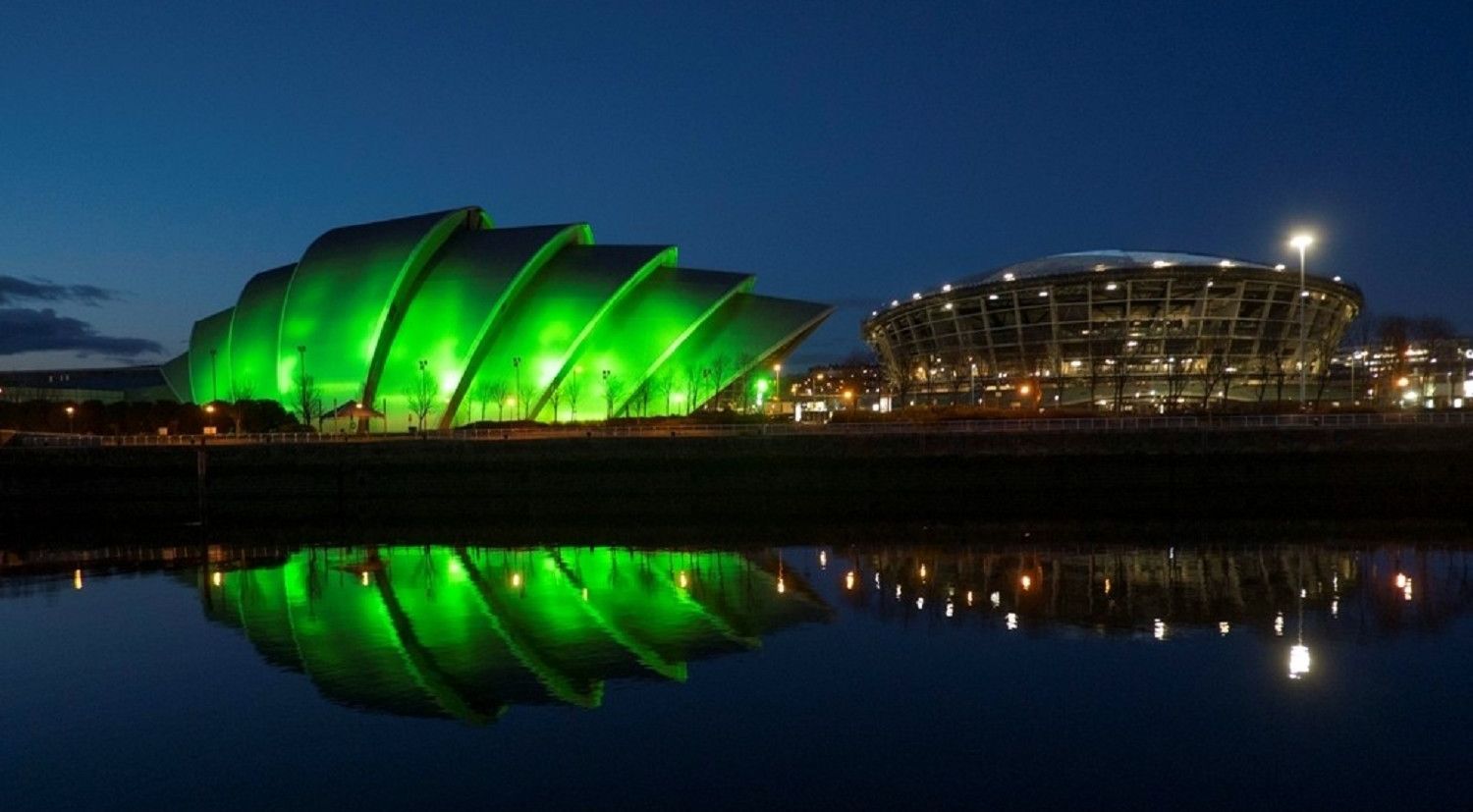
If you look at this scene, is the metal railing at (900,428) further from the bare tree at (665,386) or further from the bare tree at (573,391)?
the bare tree at (665,386)

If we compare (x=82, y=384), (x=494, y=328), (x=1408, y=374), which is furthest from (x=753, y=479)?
(x=82, y=384)

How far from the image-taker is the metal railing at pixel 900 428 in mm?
38469

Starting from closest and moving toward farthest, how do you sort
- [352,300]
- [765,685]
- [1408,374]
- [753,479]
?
[765,685] < [753,479] < [352,300] < [1408,374]

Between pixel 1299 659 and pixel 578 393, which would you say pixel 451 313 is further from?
pixel 1299 659

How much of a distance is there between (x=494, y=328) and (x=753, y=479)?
966 inches

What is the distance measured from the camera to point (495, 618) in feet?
60.8

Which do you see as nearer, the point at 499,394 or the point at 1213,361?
the point at 499,394

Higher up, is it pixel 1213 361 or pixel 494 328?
pixel 494 328

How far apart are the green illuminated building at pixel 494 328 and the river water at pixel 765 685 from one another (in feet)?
112

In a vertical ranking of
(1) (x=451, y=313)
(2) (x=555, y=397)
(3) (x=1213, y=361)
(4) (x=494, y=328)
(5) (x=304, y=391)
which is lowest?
(2) (x=555, y=397)

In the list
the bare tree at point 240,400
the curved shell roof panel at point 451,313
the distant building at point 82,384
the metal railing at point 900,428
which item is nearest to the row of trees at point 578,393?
the curved shell roof panel at point 451,313

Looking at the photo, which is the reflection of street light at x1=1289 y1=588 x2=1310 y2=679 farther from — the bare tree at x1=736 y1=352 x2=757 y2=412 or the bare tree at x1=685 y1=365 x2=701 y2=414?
the bare tree at x1=685 y1=365 x2=701 y2=414

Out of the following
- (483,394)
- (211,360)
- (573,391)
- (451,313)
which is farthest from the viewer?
(211,360)

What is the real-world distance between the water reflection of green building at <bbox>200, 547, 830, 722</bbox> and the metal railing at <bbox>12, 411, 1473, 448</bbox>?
16242mm
